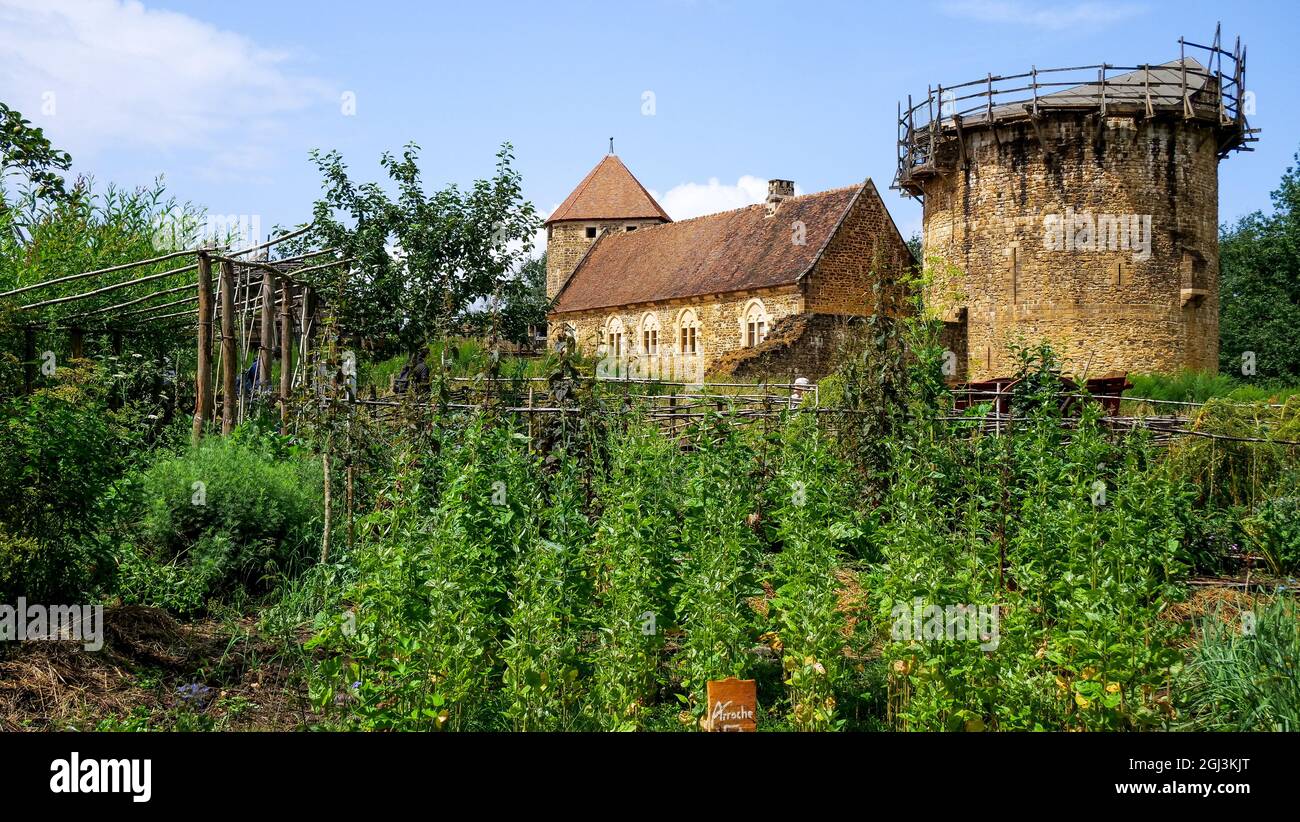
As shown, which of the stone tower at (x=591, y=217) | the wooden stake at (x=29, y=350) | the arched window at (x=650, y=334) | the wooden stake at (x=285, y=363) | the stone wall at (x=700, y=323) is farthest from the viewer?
the stone tower at (x=591, y=217)

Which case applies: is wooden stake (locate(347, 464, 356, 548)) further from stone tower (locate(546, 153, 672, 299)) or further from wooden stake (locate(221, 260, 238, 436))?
stone tower (locate(546, 153, 672, 299))

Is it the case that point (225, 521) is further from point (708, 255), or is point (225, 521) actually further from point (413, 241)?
point (708, 255)

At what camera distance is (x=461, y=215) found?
16.1 m

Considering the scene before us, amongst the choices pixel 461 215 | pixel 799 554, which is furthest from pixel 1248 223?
pixel 799 554

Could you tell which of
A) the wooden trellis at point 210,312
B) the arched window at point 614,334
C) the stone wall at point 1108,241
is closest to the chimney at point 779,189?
the arched window at point 614,334

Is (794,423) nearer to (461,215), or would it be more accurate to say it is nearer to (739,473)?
(739,473)

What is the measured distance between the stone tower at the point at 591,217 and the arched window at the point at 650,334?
10831mm

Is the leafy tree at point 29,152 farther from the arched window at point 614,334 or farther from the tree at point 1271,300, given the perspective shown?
the tree at point 1271,300

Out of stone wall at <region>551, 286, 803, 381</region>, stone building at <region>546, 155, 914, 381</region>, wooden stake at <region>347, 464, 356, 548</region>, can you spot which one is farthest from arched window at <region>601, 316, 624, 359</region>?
wooden stake at <region>347, 464, 356, 548</region>

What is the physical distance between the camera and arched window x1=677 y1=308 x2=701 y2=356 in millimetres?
31550

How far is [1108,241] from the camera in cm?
2419

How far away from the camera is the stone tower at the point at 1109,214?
78.1 feet

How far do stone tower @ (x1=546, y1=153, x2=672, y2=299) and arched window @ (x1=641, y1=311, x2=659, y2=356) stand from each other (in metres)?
10.8
